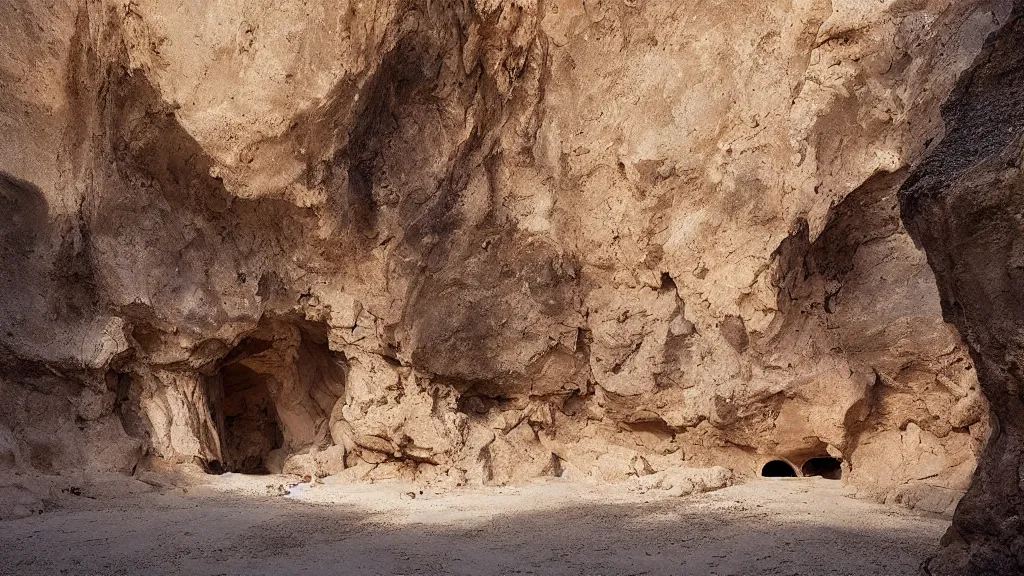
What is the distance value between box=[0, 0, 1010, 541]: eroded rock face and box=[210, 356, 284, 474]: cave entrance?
2.01 feet

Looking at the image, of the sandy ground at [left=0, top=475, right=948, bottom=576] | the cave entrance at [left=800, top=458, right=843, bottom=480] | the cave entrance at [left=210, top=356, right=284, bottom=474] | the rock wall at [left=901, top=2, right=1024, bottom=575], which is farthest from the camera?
the cave entrance at [left=210, top=356, right=284, bottom=474]

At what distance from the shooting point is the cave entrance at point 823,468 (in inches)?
250

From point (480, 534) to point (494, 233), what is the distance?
2.58 meters

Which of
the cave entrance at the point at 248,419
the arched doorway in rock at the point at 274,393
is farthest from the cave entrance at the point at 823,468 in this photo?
the cave entrance at the point at 248,419

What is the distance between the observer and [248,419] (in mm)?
7387

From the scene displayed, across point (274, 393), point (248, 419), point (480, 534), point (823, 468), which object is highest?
point (274, 393)

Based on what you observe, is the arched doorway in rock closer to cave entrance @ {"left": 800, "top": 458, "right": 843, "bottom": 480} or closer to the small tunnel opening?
the small tunnel opening

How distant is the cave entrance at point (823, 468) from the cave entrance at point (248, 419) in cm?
421

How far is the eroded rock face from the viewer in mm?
5250

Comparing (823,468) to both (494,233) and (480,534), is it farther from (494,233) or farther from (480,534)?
(480,534)

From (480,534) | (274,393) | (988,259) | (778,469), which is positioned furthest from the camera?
(274,393)

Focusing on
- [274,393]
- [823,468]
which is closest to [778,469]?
[823,468]

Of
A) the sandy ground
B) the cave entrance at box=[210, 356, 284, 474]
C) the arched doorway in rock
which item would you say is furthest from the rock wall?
the cave entrance at box=[210, 356, 284, 474]

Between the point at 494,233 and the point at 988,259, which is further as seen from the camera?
the point at 494,233
